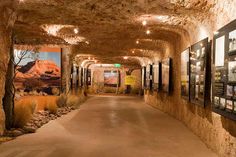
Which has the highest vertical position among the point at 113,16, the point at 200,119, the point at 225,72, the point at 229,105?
the point at 113,16

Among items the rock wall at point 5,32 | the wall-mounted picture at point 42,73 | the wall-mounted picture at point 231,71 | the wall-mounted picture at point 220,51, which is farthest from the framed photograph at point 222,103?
the wall-mounted picture at point 42,73

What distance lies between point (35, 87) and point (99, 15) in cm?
1243

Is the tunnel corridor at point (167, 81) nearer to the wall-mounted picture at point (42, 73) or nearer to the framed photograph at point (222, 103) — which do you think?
the framed photograph at point (222, 103)

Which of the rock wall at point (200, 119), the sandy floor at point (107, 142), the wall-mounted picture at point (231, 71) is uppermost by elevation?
the wall-mounted picture at point (231, 71)

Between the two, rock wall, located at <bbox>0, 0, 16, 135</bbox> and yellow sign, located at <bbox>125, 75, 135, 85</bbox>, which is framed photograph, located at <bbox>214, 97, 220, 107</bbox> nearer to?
rock wall, located at <bbox>0, 0, 16, 135</bbox>

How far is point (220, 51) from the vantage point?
505cm

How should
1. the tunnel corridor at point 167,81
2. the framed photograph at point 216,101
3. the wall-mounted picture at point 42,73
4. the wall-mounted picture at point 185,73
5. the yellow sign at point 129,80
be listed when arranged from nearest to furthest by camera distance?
the framed photograph at point 216,101 < the tunnel corridor at point 167,81 < the wall-mounted picture at point 185,73 < the wall-mounted picture at point 42,73 < the yellow sign at point 129,80

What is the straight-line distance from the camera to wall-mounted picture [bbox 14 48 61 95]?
18.6 meters

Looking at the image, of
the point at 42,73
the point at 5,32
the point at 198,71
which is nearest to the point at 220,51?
the point at 198,71

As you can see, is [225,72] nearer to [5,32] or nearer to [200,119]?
[200,119]

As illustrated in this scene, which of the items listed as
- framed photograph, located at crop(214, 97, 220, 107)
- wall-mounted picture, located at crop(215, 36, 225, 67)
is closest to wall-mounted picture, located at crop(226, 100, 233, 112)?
framed photograph, located at crop(214, 97, 220, 107)

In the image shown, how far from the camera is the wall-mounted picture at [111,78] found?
33469 mm

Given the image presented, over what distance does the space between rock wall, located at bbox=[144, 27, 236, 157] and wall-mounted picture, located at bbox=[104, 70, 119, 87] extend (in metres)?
19.7

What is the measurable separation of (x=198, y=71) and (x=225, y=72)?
80.4 inches
